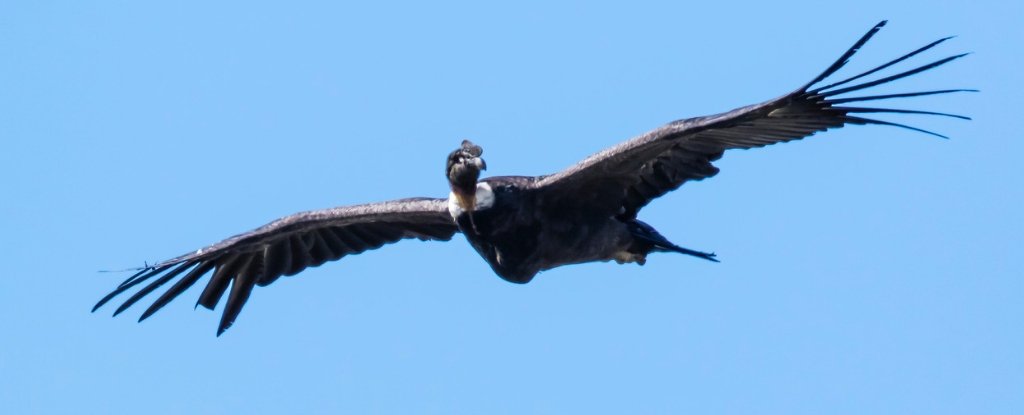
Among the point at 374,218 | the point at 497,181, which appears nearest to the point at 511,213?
the point at 497,181

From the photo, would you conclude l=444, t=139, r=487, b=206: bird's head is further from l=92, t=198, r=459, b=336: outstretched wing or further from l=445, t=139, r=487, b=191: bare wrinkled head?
l=92, t=198, r=459, b=336: outstretched wing

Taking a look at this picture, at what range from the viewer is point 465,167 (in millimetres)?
15242

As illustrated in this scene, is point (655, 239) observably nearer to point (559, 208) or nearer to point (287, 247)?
point (559, 208)

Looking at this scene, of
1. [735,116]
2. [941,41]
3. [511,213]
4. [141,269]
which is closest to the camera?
[941,41]

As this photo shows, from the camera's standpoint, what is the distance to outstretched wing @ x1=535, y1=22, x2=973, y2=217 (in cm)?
1430

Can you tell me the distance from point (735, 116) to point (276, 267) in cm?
507

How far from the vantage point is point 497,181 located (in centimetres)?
1562

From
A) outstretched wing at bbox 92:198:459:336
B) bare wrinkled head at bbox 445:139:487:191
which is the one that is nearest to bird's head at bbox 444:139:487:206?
bare wrinkled head at bbox 445:139:487:191

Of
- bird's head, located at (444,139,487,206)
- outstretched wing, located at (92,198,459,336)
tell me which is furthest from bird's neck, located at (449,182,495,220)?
outstretched wing, located at (92,198,459,336)

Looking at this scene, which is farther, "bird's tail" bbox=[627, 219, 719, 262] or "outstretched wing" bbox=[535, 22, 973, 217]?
"bird's tail" bbox=[627, 219, 719, 262]

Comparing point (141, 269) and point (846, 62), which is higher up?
point (846, 62)

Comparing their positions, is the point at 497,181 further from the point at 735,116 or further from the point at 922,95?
the point at 922,95

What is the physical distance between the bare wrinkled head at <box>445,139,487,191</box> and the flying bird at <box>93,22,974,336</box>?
0.4 inches

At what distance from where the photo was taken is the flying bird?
47.8ft
